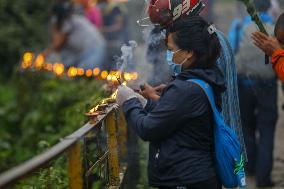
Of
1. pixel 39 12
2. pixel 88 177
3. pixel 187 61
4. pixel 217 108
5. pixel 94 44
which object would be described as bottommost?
pixel 88 177

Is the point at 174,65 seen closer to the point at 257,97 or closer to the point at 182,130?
the point at 182,130

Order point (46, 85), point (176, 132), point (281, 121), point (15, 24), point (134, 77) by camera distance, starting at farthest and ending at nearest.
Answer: point (15, 24), point (281, 121), point (46, 85), point (134, 77), point (176, 132)

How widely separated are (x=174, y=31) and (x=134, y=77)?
1.65m

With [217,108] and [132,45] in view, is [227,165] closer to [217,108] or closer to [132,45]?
[217,108]

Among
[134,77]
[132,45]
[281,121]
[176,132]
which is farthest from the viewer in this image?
[281,121]

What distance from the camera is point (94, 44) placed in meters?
12.4

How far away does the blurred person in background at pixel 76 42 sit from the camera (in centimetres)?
1237

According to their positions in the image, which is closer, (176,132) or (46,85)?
(176,132)

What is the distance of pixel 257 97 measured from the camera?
28.8 ft

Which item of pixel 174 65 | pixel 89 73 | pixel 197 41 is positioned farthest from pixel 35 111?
pixel 197 41

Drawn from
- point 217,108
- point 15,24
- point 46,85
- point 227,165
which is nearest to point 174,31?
point 217,108

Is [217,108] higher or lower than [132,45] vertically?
lower

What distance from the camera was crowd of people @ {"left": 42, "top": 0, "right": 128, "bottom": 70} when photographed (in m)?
12.4

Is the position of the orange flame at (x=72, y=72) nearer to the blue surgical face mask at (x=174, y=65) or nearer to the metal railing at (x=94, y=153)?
the metal railing at (x=94, y=153)
